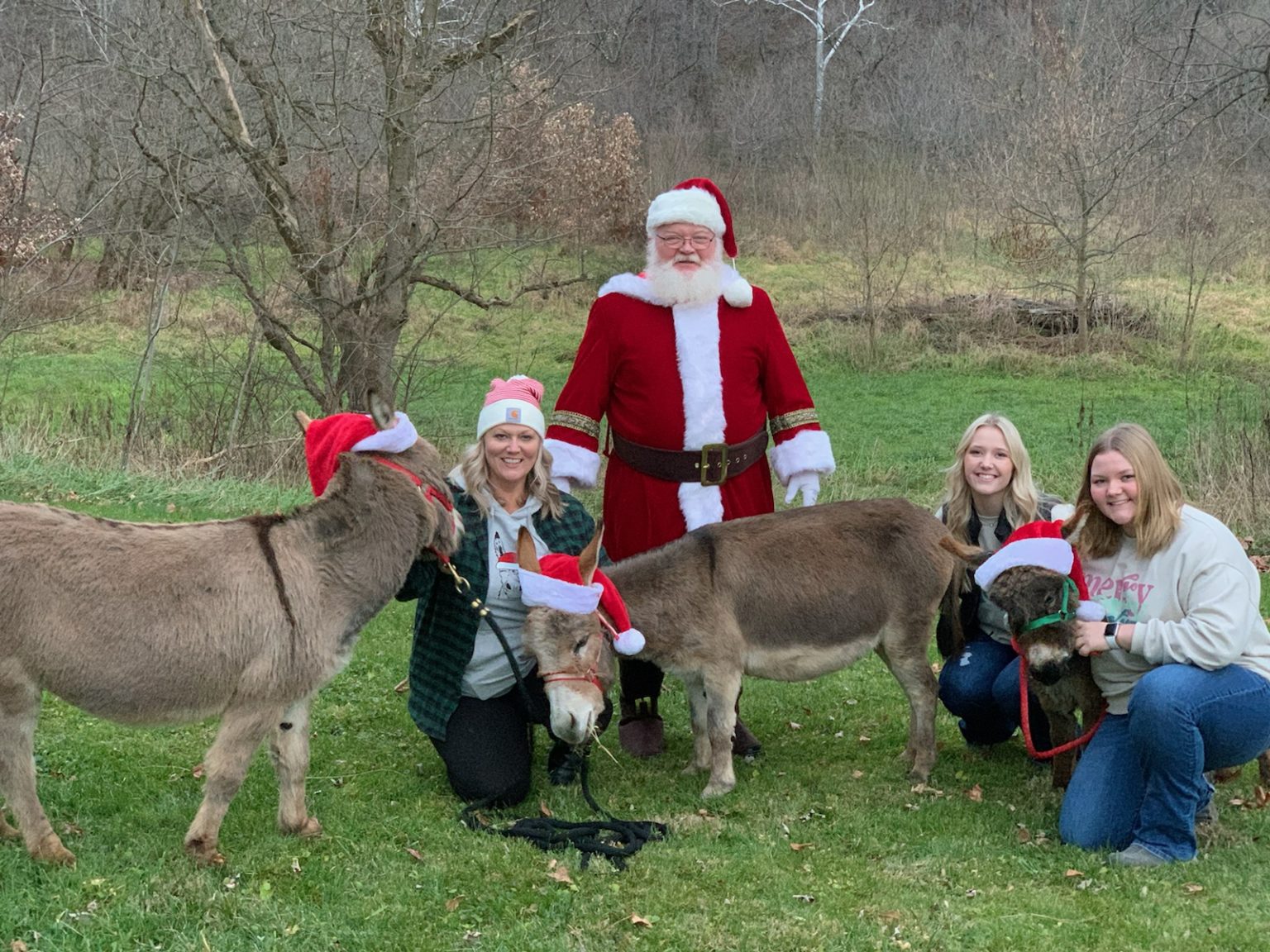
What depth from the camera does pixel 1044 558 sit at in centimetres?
446

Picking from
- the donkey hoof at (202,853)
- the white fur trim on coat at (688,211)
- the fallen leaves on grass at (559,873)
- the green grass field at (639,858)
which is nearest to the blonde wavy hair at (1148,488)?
the green grass field at (639,858)

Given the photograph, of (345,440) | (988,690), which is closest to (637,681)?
(988,690)

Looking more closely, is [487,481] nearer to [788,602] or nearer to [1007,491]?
[788,602]

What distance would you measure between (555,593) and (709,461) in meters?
1.45

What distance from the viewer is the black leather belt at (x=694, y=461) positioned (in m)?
5.67

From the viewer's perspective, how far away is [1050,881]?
13.9 ft

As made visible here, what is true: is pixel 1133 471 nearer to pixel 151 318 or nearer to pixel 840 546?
pixel 840 546

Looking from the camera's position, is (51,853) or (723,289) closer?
(51,853)

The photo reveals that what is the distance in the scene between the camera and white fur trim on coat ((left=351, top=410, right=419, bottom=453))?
168 inches

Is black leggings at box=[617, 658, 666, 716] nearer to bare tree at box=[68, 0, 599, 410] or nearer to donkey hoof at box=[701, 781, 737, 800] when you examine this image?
donkey hoof at box=[701, 781, 737, 800]

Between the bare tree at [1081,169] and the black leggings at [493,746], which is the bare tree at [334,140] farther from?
the bare tree at [1081,169]

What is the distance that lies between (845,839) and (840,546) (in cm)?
133

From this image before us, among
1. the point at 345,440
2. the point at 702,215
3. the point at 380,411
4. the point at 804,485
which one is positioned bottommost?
the point at 804,485

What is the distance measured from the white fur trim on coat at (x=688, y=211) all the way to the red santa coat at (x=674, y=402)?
0.34m
